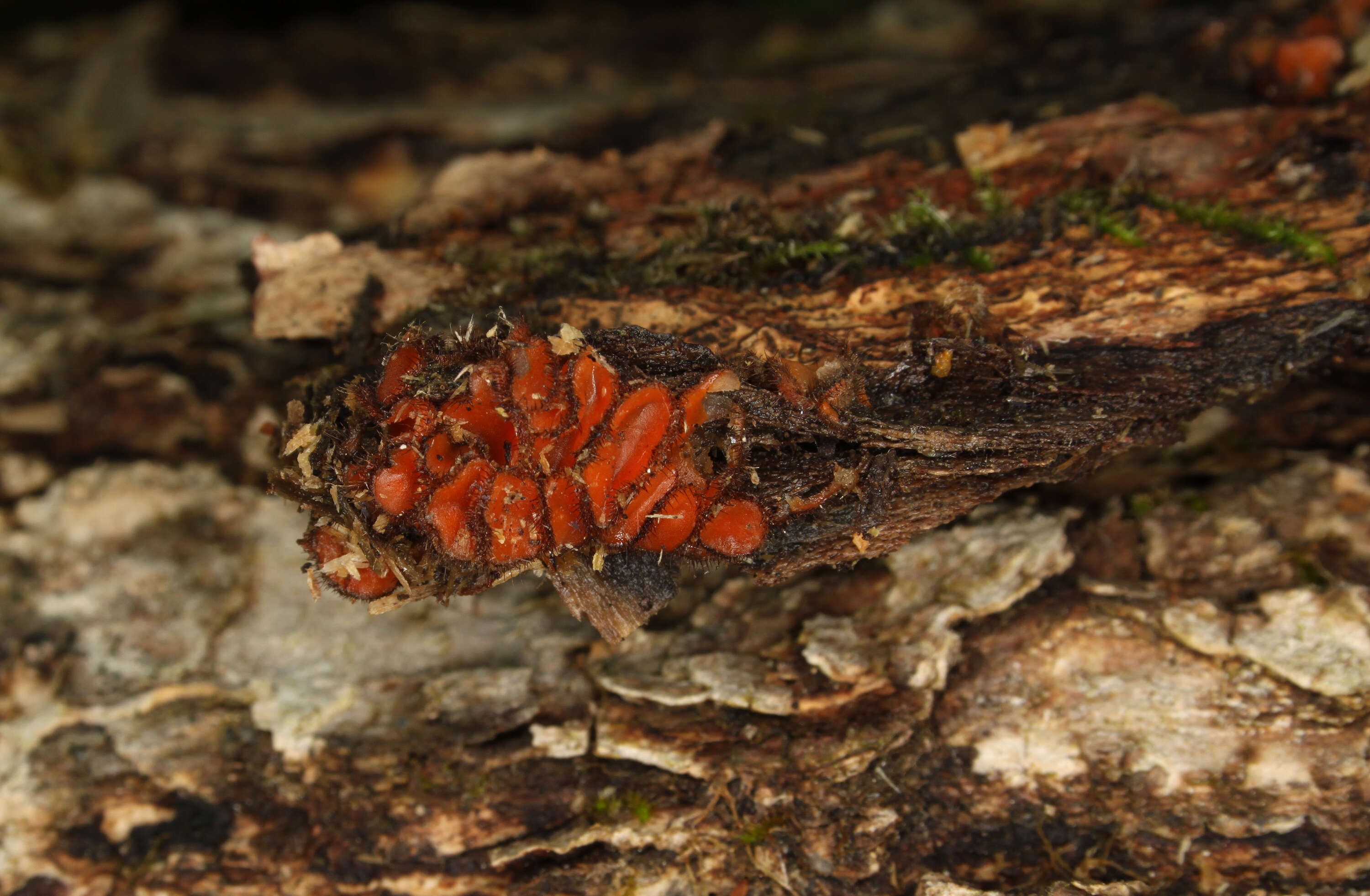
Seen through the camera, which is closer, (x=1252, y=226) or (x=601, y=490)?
(x=601, y=490)

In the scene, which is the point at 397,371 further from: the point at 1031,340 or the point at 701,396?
the point at 1031,340

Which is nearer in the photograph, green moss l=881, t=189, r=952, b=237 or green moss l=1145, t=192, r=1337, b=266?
green moss l=1145, t=192, r=1337, b=266

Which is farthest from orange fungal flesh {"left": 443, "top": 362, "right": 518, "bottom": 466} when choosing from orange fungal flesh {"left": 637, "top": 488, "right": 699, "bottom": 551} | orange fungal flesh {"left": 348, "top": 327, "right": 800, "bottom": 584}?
orange fungal flesh {"left": 637, "top": 488, "right": 699, "bottom": 551}

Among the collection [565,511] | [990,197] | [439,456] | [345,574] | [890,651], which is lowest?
[890,651]

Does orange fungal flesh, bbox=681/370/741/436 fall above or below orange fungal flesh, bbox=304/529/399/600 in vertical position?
above

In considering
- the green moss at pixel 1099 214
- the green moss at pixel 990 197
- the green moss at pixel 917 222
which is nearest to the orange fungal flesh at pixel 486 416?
the green moss at pixel 917 222

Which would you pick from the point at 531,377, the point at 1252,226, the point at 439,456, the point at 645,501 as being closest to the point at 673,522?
the point at 645,501

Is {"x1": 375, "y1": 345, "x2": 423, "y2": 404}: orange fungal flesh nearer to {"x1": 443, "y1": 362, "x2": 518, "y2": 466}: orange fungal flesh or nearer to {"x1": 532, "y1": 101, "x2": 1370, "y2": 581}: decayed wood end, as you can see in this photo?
{"x1": 443, "y1": 362, "x2": 518, "y2": 466}: orange fungal flesh
